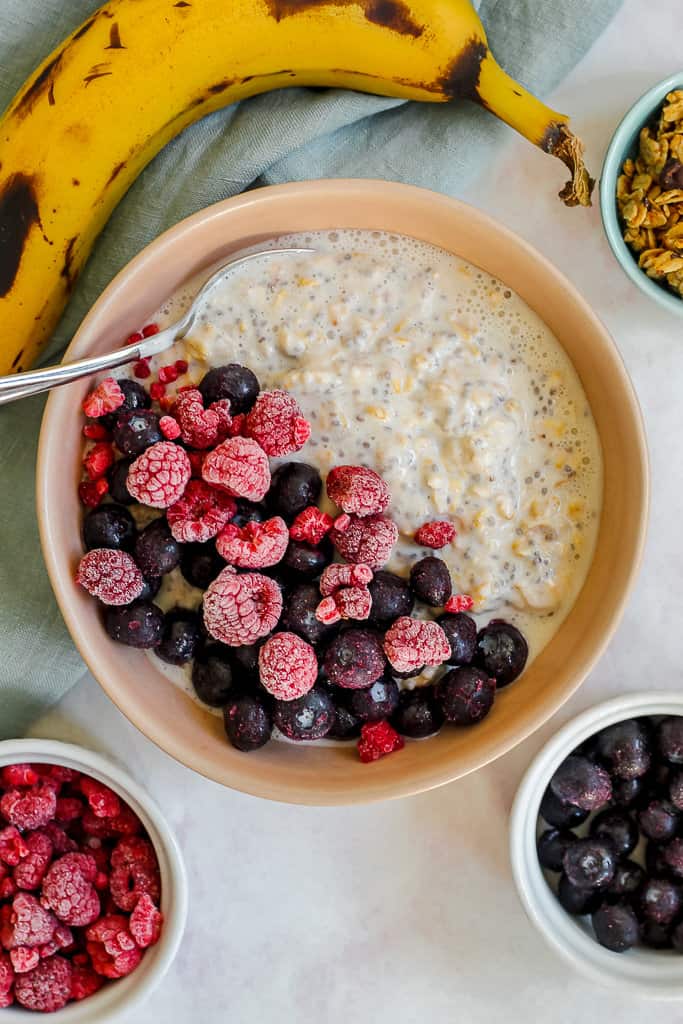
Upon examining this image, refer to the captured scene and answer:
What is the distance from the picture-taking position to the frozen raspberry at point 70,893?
116 cm

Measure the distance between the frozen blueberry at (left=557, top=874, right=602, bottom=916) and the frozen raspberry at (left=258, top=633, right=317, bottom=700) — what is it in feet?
1.51

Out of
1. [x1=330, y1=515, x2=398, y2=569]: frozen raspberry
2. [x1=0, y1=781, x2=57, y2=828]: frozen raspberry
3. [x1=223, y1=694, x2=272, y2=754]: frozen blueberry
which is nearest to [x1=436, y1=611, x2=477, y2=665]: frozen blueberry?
[x1=330, y1=515, x2=398, y2=569]: frozen raspberry

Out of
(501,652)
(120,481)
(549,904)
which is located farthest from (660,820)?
(120,481)

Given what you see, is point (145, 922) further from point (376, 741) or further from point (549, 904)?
point (549, 904)

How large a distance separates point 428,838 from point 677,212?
0.84m

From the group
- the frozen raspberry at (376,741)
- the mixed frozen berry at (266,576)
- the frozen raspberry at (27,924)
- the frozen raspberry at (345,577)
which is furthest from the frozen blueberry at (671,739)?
the frozen raspberry at (27,924)

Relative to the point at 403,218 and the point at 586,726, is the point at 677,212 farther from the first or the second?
the point at 586,726

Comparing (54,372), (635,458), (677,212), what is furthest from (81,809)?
(677,212)

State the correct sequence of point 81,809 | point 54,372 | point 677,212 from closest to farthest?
point 54,372 < point 677,212 < point 81,809

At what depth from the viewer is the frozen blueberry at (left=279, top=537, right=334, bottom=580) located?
103 centimetres

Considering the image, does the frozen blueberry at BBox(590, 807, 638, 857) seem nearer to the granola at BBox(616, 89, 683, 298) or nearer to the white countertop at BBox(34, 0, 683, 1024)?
the white countertop at BBox(34, 0, 683, 1024)

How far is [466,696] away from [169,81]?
0.74 m

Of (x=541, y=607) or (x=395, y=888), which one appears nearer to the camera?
Result: (x=541, y=607)

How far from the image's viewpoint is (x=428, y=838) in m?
1.24
